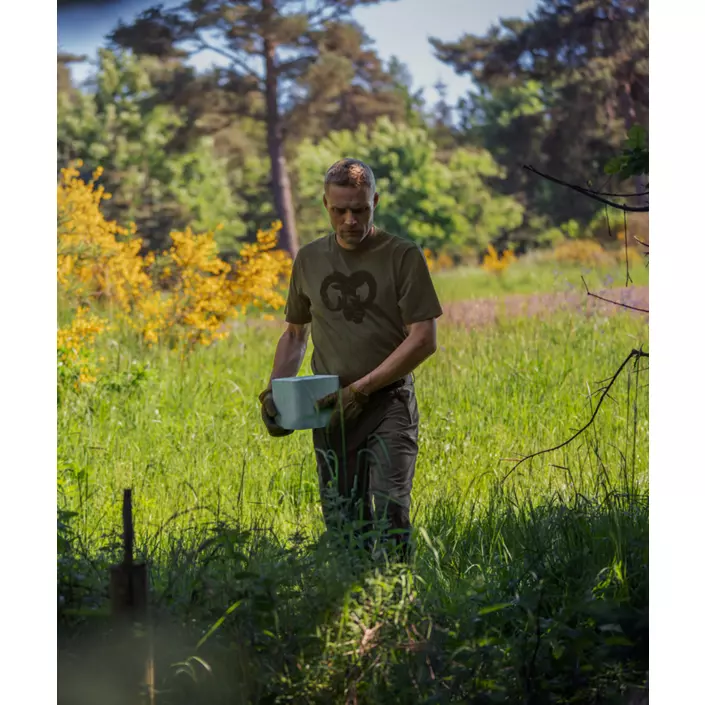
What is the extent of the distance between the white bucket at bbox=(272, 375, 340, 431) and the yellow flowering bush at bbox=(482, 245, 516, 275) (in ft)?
6.69

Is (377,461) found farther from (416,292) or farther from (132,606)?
(132,606)

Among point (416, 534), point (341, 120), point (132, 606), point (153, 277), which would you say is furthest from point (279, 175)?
point (132, 606)

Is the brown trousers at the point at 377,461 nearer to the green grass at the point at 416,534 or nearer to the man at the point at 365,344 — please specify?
the man at the point at 365,344

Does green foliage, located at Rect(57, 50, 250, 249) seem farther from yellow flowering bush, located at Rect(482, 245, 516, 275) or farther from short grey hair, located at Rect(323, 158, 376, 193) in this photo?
short grey hair, located at Rect(323, 158, 376, 193)

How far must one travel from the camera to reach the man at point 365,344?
3.29 m

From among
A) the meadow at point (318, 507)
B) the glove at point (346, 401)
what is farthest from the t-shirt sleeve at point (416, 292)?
the meadow at point (318, 507)

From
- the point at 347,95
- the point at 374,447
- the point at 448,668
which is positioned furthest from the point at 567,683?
the point at 347,95

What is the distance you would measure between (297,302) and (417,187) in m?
2.41

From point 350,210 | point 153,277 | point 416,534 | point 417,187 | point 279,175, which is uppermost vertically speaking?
point 279,175

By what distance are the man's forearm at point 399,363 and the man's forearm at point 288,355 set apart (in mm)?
388

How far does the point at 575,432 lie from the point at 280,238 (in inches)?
101

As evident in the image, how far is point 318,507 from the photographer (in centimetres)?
367

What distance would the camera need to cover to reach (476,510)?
384 centimetres

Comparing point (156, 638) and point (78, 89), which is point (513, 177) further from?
point (156, 638)
